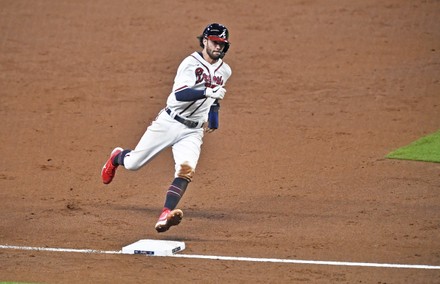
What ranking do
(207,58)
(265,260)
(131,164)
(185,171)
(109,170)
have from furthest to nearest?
(109,170)
(131,164)
(207,58)
(185,171)
(265,260)

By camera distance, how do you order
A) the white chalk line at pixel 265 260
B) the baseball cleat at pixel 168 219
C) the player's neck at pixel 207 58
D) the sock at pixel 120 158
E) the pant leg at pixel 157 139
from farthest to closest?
the sock at pixel 120 158
the pant leg at pixel 157 139
the player's neck at pixel 207 58
the baseball cleat at pixel 168 219
the white chalk line at pixel 265 260

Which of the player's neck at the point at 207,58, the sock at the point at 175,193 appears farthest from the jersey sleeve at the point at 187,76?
the sock at the point at 175,193

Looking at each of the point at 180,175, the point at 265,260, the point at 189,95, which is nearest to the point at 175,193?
the point at 180,175

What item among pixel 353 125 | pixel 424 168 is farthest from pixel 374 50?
pixel 424 168

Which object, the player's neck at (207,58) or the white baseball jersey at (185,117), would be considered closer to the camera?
the white baseball jersey at (185,117)

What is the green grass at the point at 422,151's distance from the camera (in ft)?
46.2

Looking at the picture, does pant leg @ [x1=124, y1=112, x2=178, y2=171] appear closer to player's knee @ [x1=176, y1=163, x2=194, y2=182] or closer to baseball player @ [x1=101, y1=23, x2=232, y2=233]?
baseball player @ [x1=101, y1=23, x2=232, y2=233]

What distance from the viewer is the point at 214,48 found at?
1106 centimetres

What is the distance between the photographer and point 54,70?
17.8 m

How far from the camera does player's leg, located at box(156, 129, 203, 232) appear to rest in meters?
10.6

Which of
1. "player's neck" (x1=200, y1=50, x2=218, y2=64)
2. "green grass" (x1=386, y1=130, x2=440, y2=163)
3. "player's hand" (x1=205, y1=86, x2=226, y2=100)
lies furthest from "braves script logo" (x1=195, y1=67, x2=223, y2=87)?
"green grass" (x1=386, y1=130, x2=440, y2=163)

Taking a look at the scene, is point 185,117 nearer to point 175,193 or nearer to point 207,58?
point 207,58

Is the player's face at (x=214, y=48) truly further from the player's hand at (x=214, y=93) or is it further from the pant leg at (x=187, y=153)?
the pant leg at (x=187, y=153)

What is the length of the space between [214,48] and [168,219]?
1795 mm
